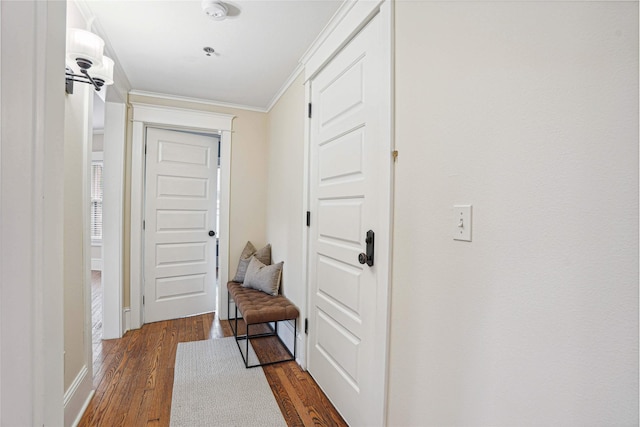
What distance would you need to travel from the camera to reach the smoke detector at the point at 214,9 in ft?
5.60

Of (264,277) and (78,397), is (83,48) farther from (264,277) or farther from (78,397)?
(264,277)

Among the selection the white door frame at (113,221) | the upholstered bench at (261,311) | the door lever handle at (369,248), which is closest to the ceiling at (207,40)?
the white door frame at (113,221)

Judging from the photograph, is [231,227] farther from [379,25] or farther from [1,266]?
[1,266]

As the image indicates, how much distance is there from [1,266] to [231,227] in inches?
121

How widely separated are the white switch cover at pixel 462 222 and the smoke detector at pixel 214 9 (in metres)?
1.68

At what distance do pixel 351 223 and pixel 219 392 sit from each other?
56.4 inches

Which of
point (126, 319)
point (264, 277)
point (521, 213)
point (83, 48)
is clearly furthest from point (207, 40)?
point (126, 319)

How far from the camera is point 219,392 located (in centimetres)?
202

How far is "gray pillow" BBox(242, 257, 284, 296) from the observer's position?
282 centimetres

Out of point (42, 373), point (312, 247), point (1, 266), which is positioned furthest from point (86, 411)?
point (1, 266)

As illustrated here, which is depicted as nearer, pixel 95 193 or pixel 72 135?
pixel 72 135

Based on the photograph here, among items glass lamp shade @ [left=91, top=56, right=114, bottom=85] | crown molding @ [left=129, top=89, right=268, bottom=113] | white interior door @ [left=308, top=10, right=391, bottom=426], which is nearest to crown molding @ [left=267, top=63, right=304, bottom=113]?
crown molding @ [left=129, top=89, right=268, bottom=113]

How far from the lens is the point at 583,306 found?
2.31ft

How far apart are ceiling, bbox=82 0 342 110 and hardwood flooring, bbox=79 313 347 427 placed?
2.35 metres
